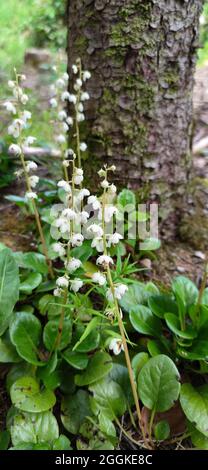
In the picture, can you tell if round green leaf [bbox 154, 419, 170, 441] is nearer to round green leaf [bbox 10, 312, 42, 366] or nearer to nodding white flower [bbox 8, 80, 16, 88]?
round green leaf [bbox 10, 312, 42, 366]

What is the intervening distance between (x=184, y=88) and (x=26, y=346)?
4.61 feet

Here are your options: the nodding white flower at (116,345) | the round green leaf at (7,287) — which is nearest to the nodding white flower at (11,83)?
the round green leaf at (7,287)

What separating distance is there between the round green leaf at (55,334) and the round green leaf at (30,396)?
0.48 feet

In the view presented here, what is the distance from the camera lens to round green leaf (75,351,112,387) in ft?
5.04

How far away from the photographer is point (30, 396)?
5.04ft

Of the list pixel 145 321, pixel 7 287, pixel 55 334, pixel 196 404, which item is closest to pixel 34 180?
pixel 7 287

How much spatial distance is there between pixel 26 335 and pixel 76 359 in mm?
233

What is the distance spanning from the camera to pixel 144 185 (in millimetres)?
2119

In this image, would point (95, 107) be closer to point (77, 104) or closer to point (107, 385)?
point (77, 104)

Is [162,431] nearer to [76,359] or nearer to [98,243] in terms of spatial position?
[76,359]

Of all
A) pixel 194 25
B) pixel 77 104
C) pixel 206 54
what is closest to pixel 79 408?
pixel 77 104

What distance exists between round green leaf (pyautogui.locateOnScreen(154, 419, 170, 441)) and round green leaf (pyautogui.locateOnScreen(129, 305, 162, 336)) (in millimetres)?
334

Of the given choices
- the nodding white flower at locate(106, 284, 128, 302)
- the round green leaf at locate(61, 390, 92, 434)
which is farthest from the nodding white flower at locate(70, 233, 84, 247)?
the round green leaf at locate(61, 390, 92, 434)
